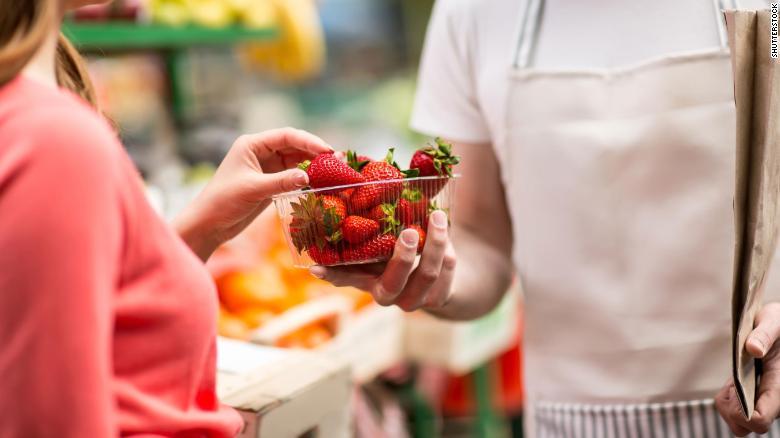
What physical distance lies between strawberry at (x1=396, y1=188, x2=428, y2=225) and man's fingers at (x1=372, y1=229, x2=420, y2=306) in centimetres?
3

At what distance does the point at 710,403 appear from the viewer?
1.44 metres

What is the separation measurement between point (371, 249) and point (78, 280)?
0.47 meters

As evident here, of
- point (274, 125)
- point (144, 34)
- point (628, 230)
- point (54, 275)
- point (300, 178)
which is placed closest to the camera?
point (54, 275)

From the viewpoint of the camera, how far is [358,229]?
42.1 inches

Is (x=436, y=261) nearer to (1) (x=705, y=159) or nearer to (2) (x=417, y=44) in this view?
(1) (x=705, y=159)

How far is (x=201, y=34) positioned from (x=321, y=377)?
5.46 feet

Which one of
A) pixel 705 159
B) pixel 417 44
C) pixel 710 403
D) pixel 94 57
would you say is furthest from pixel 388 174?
pixel 417 44

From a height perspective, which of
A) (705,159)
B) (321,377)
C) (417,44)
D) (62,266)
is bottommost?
(417,44)

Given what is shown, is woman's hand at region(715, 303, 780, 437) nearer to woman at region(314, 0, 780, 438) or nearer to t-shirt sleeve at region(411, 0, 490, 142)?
woman at region(314, 0, 780, 438)

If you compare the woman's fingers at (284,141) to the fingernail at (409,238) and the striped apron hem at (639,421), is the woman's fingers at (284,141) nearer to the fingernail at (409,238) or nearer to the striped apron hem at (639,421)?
the fingernail at (409,238)

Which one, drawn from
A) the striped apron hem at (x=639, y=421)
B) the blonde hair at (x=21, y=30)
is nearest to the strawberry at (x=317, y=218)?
the blonde hair at (x=21, y=30)

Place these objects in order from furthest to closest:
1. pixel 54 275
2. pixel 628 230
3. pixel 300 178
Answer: pixel 628 230
pixel 300 178
pixel 54 275

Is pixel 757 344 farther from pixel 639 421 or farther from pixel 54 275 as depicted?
pixel 54 275

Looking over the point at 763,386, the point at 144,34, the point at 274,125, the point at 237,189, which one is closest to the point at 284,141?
the point at 237,189
